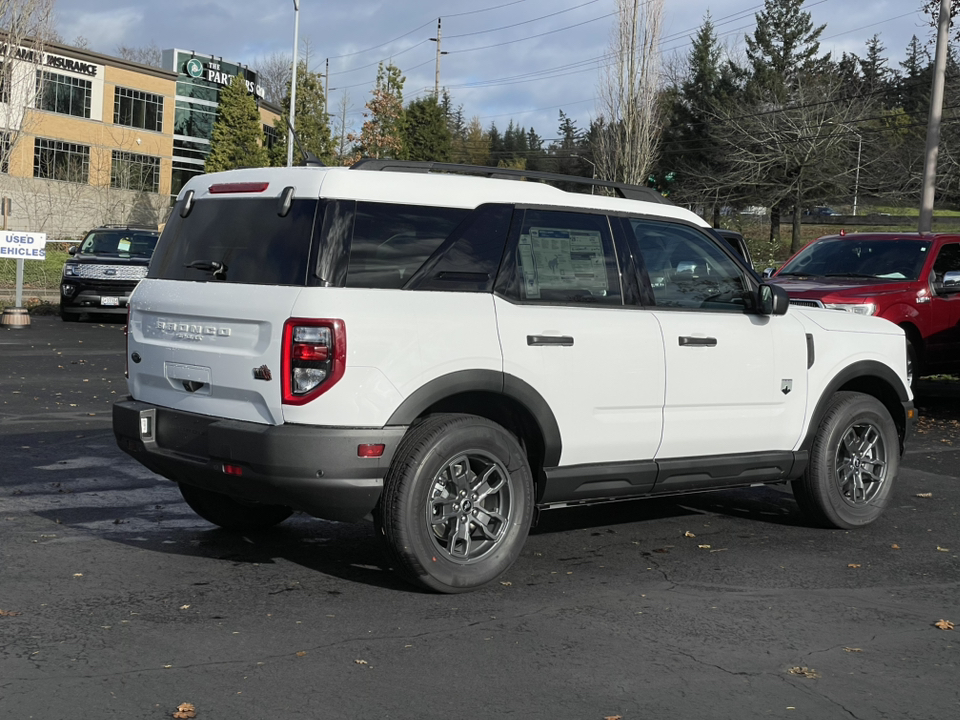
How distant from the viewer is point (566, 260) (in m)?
6.21

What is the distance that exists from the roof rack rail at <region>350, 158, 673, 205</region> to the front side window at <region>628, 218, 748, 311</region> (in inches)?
10.1

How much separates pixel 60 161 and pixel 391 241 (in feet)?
196

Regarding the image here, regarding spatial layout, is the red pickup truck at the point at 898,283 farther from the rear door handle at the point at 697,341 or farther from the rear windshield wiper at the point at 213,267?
the rear windshield wiper at the point at 213,267

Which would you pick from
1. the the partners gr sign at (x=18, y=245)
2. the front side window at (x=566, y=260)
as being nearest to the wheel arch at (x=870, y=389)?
the front side window at (x=566, y=260)

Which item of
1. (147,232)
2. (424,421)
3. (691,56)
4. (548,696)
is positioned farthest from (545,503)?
(691,56)

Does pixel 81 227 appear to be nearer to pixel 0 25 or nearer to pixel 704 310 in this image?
pixel 0 25

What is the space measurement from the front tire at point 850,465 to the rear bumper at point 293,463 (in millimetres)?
3027

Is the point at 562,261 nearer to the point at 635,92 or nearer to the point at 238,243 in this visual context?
the point at 238,243

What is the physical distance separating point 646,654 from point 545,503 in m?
1.42

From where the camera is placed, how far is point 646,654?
487 centimetres

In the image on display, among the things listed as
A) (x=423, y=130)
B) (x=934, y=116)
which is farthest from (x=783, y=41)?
(x=934, y=116)

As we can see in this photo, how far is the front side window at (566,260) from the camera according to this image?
238 inches

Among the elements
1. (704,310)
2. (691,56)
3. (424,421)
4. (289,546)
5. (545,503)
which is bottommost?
(289,546)

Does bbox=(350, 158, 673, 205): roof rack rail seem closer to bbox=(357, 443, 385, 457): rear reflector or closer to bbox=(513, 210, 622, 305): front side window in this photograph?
bbox=(513, 210, 622, 305): front side window
